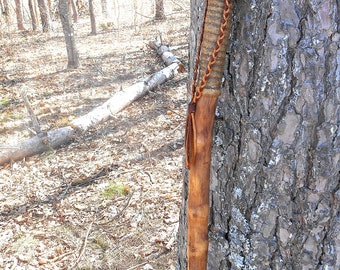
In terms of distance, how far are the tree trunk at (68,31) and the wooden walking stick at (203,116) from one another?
322 inches

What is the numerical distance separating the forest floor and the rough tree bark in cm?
185

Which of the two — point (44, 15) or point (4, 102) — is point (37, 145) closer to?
point (4, 102)

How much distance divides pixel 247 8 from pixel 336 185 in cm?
52

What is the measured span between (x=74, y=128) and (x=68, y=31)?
4.37m

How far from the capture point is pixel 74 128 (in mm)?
5203

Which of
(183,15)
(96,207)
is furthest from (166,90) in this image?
(183,15)

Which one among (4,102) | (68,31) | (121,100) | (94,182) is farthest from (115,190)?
(68,31)

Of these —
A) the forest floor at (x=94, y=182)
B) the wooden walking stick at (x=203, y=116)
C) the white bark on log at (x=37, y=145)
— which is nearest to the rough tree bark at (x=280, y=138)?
the wooden walking stick at (x=203, y=116)

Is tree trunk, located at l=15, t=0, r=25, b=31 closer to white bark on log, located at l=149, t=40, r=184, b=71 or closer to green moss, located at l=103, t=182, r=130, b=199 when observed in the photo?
white bark on log, located at l=149, t=40, r=184, b=71

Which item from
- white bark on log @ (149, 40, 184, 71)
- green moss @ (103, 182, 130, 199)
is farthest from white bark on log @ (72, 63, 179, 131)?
green moss @ (103, 182, 130, 199)

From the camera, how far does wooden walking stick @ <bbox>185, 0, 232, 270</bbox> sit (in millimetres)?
930

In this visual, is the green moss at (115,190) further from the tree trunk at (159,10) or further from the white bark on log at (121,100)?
the tree trunk at (159,10)

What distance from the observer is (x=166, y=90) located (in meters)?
6.83

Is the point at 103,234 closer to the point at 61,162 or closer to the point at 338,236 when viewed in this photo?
the point at 61,162
